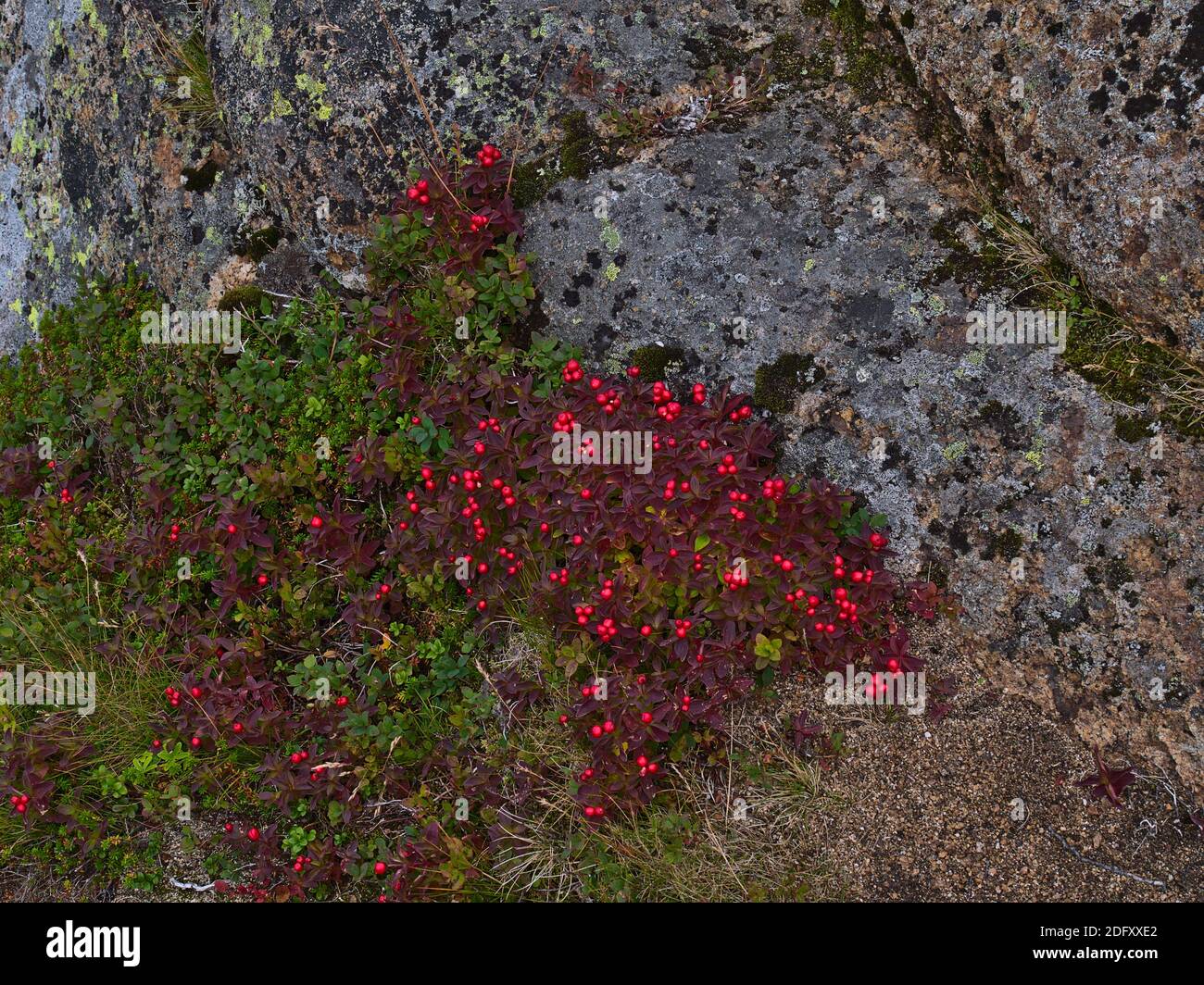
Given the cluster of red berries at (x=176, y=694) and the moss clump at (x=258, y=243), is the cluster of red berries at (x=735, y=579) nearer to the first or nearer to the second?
the cluster of red berries at (x=176, y=694)

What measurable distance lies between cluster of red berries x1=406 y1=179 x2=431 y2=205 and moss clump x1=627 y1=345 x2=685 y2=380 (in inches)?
60.2

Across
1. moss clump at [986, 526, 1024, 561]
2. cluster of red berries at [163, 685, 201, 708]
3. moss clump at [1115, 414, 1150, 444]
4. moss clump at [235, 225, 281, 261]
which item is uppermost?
moss clump at [235, 225, 281, 261]

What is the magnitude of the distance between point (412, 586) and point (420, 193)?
2243mm

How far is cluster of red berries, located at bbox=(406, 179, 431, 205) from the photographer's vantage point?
17.4 feet

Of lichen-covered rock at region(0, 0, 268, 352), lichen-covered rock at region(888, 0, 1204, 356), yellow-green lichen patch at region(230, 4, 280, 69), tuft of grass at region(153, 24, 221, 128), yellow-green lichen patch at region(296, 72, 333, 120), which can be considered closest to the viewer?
lichen-covered rock at region(888, 0, 1204, 356)

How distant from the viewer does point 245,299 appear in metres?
6.25

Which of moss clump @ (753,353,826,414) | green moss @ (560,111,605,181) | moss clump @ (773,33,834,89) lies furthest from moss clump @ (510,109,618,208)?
moss clump @ (753,353,826,414)

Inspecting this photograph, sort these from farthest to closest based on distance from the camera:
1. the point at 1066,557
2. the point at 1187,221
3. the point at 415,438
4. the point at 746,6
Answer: the point at 746,6 < the point at 415,438 < the point at 1066,557 < the point at 1187,221

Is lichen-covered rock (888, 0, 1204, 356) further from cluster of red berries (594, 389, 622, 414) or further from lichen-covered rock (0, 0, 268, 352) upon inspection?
lichen-covered rock (0, 0, 268, 352)

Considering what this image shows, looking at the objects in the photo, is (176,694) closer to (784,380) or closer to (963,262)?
(784,380)

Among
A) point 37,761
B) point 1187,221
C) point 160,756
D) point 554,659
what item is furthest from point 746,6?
point 37,761

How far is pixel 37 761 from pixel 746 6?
5.95 m
